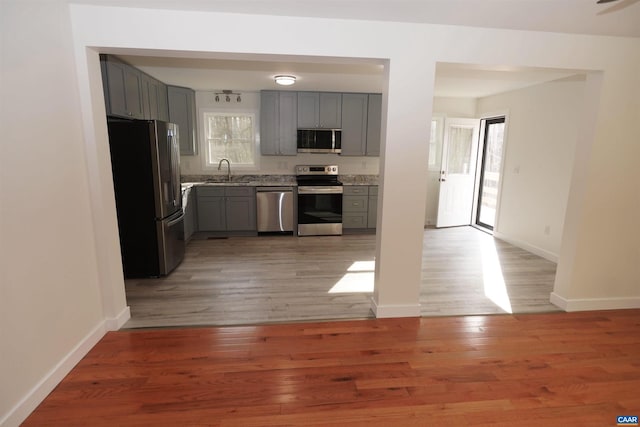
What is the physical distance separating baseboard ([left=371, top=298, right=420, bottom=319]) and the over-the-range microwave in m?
3.31

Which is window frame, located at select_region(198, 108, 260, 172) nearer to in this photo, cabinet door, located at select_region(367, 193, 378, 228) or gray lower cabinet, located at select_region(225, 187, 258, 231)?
gray lower cabinet, located at select_region(225, 187, 258, 231)

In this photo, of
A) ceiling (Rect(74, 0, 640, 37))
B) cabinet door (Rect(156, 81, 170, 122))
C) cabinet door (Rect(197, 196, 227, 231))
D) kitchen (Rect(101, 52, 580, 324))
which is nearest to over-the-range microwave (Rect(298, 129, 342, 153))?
kitchen (Rect(101, 52, 580, 324))

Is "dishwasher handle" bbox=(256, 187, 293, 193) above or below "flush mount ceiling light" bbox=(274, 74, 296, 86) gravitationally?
below

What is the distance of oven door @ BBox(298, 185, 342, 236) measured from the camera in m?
5.28

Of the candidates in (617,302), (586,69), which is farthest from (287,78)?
(617,302)

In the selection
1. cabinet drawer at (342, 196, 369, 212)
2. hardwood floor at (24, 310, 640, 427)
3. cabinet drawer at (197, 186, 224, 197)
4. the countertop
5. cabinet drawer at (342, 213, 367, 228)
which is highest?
the countertop

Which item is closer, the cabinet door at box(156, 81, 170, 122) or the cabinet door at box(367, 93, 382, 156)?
the cabinet door at box(156, 81, 170, 122)

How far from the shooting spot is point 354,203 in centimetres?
549

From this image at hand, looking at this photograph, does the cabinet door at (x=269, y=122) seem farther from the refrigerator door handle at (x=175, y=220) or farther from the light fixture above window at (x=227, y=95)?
the refrigerator door handle at (x=175, y=220)

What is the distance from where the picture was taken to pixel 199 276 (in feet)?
11.9

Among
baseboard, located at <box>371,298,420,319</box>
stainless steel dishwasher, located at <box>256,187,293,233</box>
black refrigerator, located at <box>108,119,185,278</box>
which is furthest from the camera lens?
stainless steel dishwasher, located at <box>256,187,293,233</box>

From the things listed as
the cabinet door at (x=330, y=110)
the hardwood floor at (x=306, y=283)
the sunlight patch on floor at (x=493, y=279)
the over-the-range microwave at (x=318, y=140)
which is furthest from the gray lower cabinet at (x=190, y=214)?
the sunlight patch on floor at (x=493, y=279)

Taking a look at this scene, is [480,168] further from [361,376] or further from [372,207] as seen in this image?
[361,376]

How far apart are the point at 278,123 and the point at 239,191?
1.29 meters
